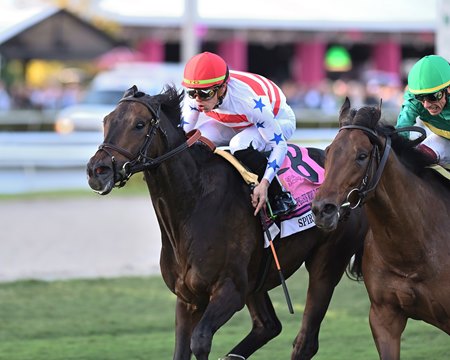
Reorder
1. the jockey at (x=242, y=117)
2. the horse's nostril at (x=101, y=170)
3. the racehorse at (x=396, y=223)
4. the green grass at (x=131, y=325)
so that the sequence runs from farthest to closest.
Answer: the green grass at (x=131, y=325), the jockey at (x=242, y=117), the horse's nostril at (x=101, y=170), the racehorse at (x=396, y=223)

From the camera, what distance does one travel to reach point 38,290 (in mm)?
10617

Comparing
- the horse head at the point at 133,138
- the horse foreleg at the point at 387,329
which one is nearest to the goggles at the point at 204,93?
the horse head at the point at 133,138

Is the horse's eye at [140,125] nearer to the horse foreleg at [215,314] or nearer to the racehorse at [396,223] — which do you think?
the horse foreleg at [215,314]

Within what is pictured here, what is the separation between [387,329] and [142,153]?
66.2 inches

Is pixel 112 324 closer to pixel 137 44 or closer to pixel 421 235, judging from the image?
pixel 421 235

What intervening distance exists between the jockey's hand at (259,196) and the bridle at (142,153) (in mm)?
482

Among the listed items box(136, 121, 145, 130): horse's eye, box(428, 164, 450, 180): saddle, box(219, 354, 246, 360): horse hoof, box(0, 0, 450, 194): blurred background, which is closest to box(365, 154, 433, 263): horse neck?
box(428, 164, 450, 180): saddle

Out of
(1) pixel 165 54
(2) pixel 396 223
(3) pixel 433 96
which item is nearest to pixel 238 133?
(3) pixel 433 96

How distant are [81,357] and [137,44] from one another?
26.9 metres

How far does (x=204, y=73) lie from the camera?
6.30 meters

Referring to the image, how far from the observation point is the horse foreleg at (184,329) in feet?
20.7

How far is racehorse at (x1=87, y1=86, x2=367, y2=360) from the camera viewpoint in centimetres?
597

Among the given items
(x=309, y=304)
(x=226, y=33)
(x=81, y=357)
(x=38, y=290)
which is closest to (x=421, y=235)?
(x=309, y=304)

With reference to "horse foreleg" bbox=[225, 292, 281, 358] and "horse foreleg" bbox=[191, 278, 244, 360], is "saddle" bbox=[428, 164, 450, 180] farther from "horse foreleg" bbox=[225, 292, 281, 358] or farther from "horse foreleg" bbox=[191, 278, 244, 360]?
"horse foreleg" bbox=[225, 292, 281, 358]
